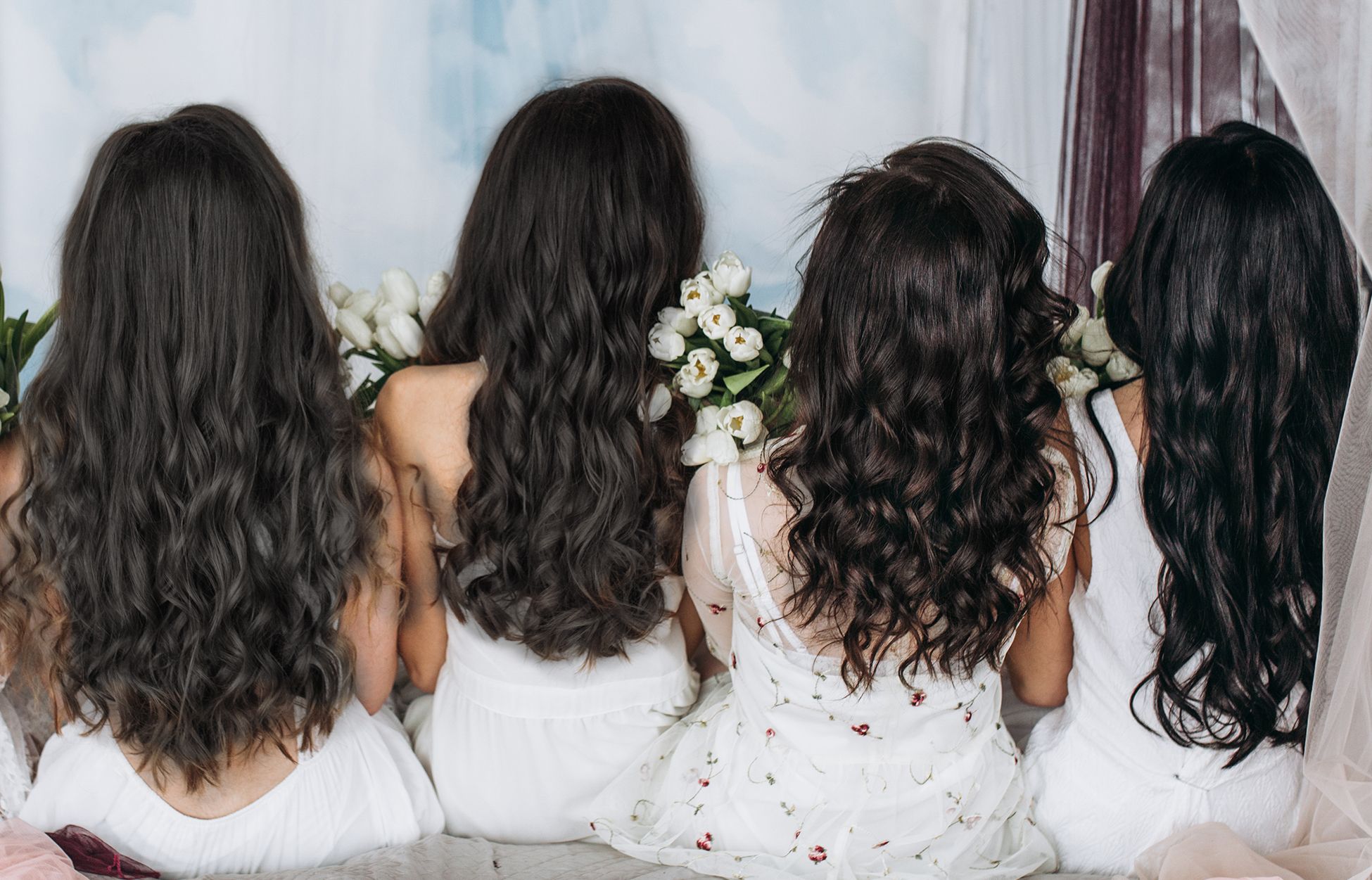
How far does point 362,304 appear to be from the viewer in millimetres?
1768

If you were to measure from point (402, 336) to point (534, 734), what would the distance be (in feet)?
2.16

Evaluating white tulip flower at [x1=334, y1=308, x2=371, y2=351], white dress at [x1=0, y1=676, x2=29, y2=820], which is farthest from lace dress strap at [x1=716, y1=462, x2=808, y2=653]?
white dress at [x1=0, y1=676, x2=29, y2=820]

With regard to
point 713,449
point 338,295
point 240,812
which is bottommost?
point 240,812

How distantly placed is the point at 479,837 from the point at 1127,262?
1233mm

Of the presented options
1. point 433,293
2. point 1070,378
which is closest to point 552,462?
point 433,293

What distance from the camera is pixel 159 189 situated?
4.11 ft

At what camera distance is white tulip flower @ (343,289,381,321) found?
5.77 ft

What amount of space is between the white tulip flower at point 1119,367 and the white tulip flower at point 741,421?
552mm

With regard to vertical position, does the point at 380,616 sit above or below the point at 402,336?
below

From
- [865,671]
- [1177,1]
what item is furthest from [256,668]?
[1177,1]

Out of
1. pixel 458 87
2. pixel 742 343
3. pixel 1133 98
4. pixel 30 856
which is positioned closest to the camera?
pixel 30 856

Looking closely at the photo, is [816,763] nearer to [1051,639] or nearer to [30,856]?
[1051,639]

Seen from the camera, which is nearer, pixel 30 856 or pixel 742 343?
pixel 30 856

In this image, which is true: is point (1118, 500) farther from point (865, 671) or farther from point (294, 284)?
point (294, 284)
